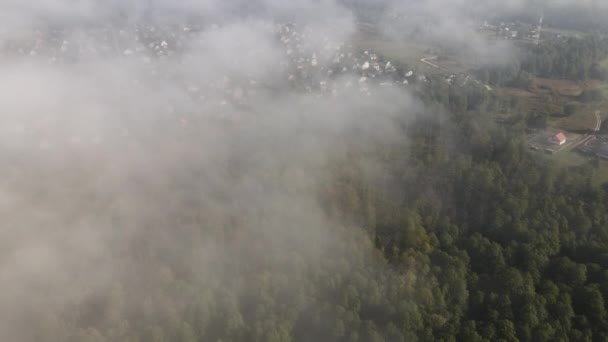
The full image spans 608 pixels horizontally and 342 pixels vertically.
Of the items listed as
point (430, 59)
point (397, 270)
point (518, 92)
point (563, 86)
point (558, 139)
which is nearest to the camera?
point (397, 270)

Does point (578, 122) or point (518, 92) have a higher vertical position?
point (578, 122)

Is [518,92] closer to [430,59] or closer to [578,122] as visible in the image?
[578,122]

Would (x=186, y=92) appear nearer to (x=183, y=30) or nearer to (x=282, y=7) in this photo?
(x=183, y=30)

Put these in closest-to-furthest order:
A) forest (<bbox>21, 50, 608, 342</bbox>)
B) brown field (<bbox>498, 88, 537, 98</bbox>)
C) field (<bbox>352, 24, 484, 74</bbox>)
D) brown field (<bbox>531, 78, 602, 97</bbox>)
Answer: forest (<bbox>21, 50, 608, 342</bbox>)
brown field (<bbox>498, 88, 537, 98</bbox>)
brown field (<bbox>531, 78, 602, 97</bbox>)
field (<bbox>352, 24, 484, 74</bbox>)

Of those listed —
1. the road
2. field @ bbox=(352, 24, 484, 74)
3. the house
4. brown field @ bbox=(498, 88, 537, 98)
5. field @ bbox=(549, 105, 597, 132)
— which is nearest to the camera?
the house

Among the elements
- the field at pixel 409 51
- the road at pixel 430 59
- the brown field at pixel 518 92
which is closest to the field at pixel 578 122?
the brown field at pixel 518 92

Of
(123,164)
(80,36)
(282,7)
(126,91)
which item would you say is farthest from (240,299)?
(282,7)

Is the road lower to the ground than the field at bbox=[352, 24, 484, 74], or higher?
lower

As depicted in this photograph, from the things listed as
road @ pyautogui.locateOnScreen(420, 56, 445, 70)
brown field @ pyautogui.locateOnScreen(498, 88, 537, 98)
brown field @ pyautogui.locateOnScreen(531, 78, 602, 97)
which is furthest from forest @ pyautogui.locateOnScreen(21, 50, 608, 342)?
road @ pyautogui.locateOnScreen(420, 56, 445, 70)

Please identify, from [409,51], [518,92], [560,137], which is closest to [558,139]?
[560,137]

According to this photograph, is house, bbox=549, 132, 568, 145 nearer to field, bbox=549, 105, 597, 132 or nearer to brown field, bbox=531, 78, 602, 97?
field, bbox=549, 105, 597, 132

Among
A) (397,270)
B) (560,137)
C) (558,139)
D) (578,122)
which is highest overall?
(560,137)
